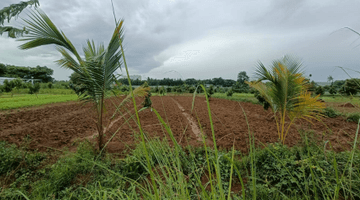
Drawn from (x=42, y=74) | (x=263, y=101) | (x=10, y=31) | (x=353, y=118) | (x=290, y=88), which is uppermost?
(x=42, y=74)

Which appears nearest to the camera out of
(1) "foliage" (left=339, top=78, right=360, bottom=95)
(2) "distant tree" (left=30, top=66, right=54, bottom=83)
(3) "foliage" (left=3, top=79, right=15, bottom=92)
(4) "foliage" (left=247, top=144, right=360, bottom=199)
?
(1) "foliage" (left=339, top=78, right=360, bottom=95)

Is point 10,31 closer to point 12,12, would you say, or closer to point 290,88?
point 12,12

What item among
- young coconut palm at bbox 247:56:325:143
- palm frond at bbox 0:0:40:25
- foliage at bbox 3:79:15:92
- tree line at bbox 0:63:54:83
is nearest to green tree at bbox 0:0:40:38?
palm frond at bbox 0:0:40:25

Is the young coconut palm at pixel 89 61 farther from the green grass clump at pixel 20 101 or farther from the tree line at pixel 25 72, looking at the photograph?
the tree line at pixel 25 72

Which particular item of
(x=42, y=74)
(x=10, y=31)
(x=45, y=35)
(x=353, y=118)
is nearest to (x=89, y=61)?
(x=45, y=35)

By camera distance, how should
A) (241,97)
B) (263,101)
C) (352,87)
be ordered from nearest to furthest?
(352,87) < (263,101) < (241,97)

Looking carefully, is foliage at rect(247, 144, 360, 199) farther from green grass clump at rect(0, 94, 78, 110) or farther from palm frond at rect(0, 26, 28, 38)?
green grass clump at rect(0, 94, 78, 110)

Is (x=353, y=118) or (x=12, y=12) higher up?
(x=12, y=12)

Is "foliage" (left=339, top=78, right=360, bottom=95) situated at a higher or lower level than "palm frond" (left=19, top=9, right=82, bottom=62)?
lower

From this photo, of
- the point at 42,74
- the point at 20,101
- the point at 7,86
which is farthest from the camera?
the point at 42,74

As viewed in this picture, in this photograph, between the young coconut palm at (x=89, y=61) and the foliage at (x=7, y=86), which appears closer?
the young coconut palm at (x=89, y=61)

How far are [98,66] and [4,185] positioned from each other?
250 centimetres

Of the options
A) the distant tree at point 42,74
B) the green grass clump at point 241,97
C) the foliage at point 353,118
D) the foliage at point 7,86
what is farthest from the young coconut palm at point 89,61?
the distant tree at point 42,74

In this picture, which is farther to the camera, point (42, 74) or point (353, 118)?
point (42, 74)
